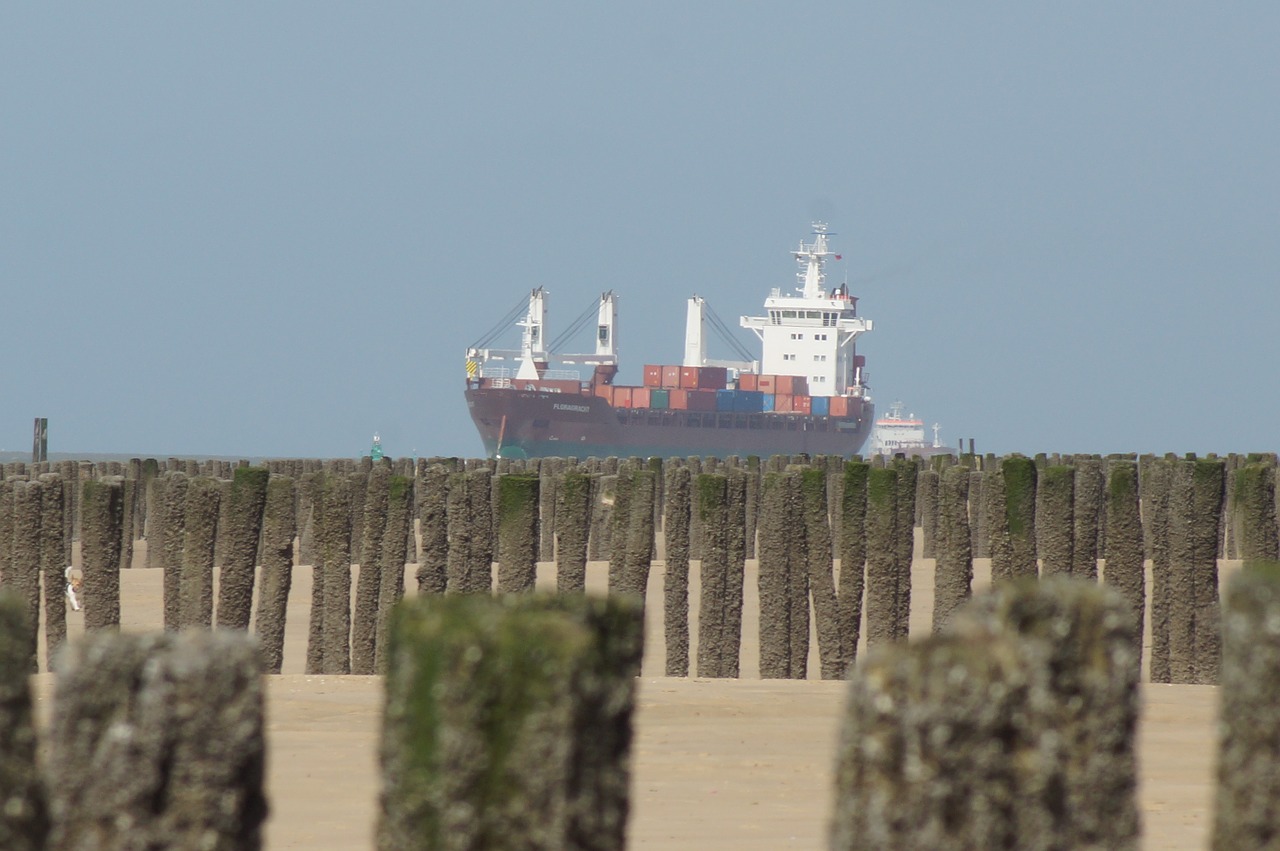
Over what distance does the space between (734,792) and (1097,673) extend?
4.15 meters

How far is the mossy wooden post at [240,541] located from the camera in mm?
9617

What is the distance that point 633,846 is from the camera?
5.39m

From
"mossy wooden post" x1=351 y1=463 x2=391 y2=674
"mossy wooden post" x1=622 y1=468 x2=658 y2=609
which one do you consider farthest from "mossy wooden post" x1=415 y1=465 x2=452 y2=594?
"mossy wooden post" x1=622 y1=468 x2=658 y2=609

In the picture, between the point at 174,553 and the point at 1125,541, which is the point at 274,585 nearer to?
the point at 174,553

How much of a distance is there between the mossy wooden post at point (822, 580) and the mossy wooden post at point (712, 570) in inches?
20.5

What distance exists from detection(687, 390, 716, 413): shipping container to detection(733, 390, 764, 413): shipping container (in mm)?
1309

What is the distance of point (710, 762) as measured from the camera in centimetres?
705

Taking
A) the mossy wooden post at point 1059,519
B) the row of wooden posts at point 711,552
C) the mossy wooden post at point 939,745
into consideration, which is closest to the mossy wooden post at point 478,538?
the row of wooden posts at point 711,552

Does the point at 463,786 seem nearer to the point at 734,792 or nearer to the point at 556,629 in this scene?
the point at 556,629

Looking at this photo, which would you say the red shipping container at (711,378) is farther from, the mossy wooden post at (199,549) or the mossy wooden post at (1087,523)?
the mossy wooden post at (199,549)

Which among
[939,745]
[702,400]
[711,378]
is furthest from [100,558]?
[711,378]

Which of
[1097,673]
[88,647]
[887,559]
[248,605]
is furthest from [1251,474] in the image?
[88,647]

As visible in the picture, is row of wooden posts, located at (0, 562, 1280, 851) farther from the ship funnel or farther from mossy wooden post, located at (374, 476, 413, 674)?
the ship funnel

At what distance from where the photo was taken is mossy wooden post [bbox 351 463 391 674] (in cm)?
1030
